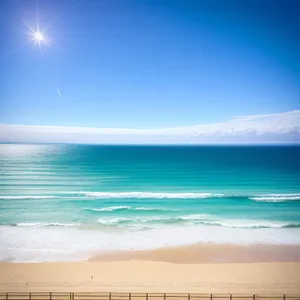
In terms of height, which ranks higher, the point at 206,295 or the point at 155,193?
the point at 155,193

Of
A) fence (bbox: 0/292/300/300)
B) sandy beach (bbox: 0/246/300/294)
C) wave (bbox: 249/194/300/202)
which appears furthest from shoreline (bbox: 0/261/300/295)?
wave (bbox: 249/194/300/202)

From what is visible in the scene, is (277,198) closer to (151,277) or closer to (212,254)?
(212,254)

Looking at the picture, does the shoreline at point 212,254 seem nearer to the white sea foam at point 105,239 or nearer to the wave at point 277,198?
the white sea foam at point 105,239

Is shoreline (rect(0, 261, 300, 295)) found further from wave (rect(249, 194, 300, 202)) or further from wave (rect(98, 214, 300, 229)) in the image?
wave (rect(249, 194, 300, 202))

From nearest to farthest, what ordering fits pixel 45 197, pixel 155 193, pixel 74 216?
1. pixel 74 216
2. pixel 45 197
3. pixel 155 193

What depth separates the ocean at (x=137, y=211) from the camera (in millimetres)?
6969

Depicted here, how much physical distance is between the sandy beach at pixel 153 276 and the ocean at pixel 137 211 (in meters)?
0.65

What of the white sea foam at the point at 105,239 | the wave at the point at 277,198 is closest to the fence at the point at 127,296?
the white sea foam at the point at 105,239

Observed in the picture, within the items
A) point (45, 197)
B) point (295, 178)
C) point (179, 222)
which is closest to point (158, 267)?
point (179, 222)

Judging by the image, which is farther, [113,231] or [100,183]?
[100,183]

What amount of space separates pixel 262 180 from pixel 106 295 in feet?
43.1

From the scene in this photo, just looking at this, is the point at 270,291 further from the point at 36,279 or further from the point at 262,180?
the point at 262,180

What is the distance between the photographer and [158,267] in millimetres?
5543

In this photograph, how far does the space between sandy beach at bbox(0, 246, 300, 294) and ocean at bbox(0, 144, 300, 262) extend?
654mm
